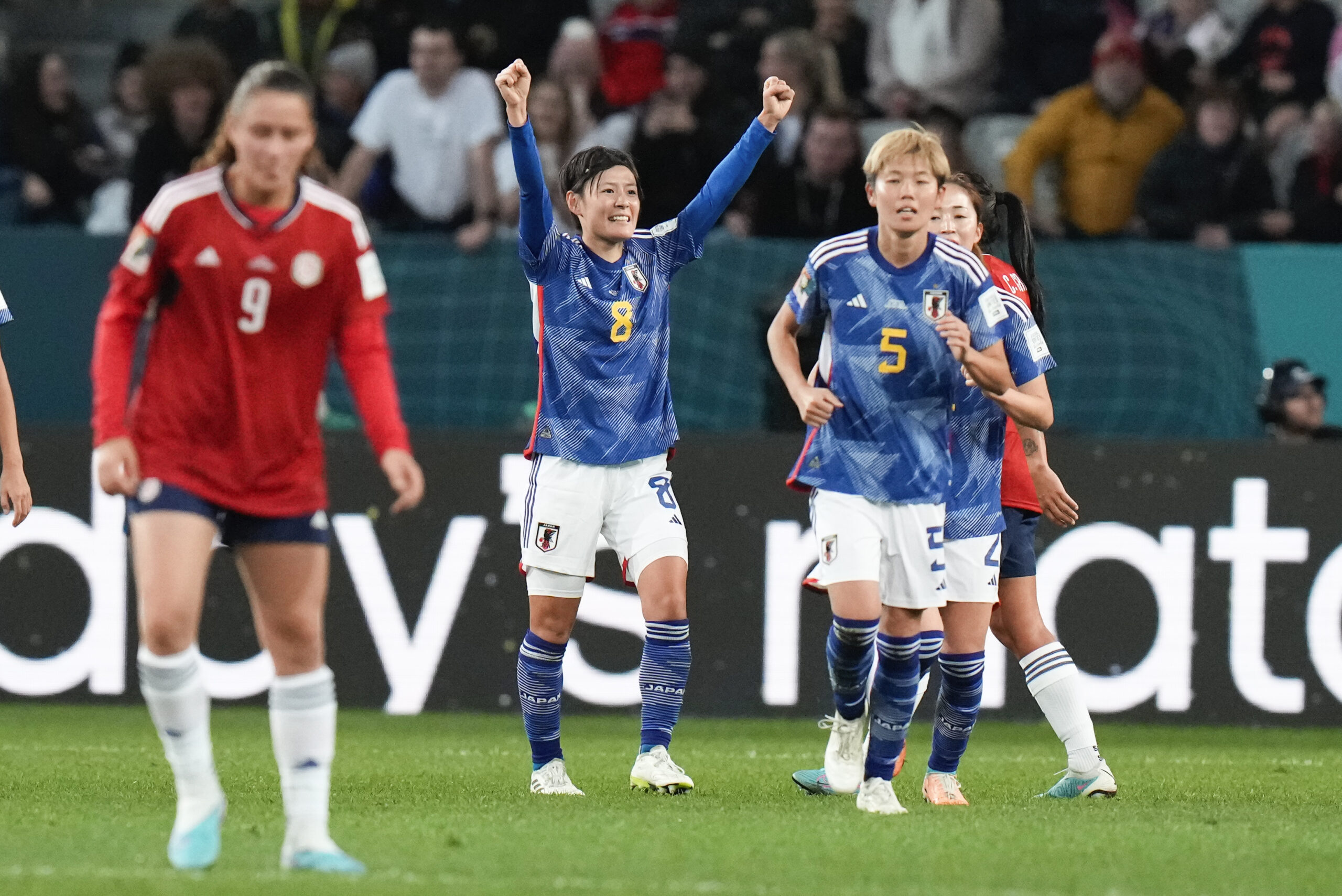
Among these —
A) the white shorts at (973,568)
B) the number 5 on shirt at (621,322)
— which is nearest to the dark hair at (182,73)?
the number 5 on shirt at (621,322)

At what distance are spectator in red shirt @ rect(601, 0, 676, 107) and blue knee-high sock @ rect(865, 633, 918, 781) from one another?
7.24 m

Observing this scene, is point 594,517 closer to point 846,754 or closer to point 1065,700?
point 846,754

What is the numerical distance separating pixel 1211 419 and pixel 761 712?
122 inches

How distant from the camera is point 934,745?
22.6ft

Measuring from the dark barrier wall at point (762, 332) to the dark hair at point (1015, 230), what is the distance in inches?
150

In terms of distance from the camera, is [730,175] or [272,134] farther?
[730,175]

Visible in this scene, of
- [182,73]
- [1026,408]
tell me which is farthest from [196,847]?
[182,73]

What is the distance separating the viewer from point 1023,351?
6.55m

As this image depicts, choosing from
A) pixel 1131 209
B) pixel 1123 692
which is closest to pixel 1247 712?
pixel 1123 692

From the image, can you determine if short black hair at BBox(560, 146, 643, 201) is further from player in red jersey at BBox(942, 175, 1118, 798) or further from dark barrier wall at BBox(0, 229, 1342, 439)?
dark barrier wall at BBox(0, 229, 1342, 439)

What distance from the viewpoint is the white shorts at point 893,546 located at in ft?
20.8

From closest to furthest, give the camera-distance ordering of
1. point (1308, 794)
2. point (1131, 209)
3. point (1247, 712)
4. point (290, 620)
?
point (290, 620)
point (1308, 794)
point (1247, 712)
point (1131, 209)

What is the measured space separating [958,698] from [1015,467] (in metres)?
0.90

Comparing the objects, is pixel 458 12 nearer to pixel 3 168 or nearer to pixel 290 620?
pixel 3 168
